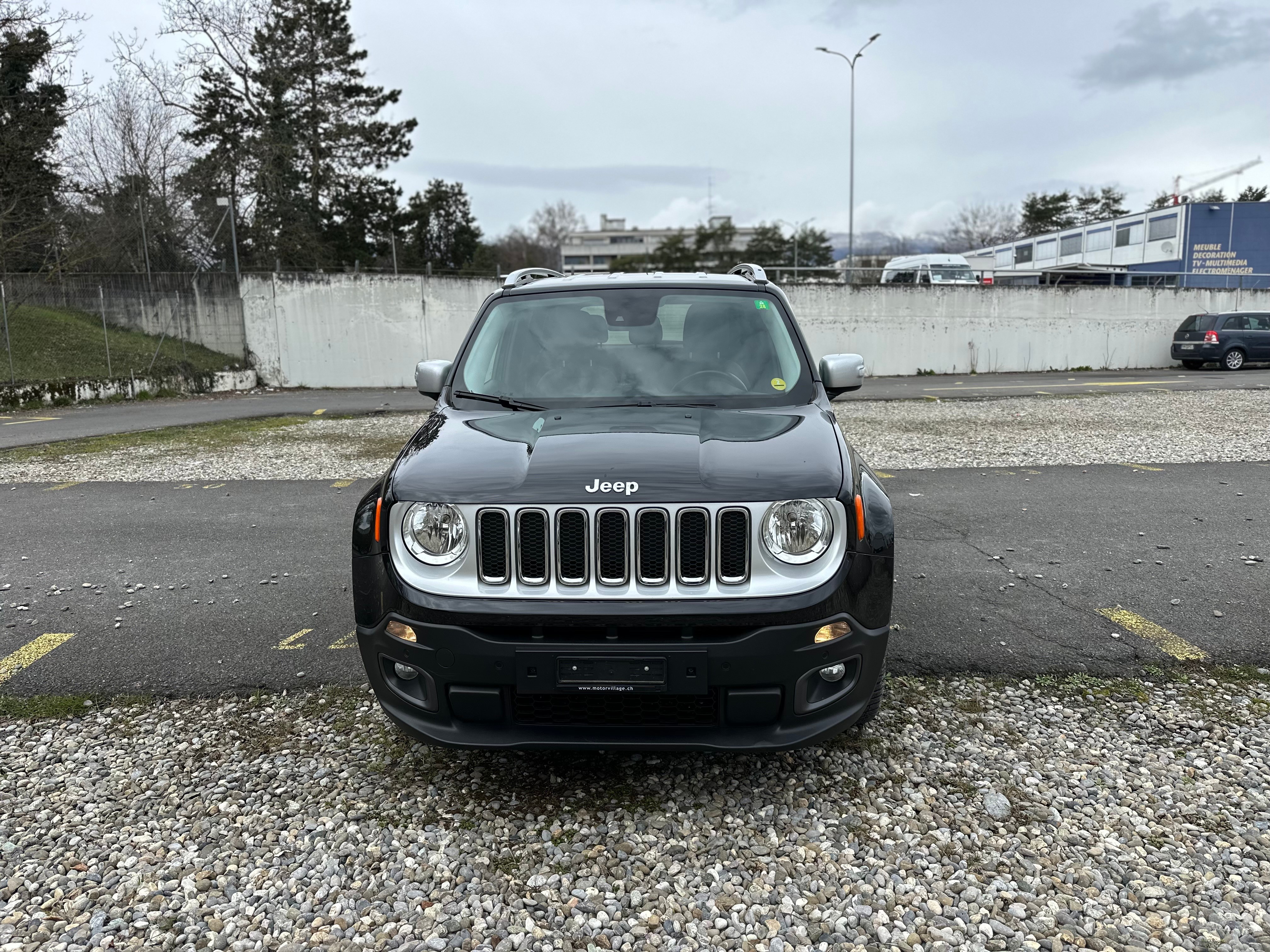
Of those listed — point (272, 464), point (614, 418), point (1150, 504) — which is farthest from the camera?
point (272, 464)

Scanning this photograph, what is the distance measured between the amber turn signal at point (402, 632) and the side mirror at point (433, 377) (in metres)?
1.56

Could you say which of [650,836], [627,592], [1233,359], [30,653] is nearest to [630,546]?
[627,592]

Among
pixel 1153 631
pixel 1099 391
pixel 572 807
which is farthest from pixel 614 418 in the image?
pixel 1099 391

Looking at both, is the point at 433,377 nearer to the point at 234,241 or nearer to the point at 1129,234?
the point at 234,241

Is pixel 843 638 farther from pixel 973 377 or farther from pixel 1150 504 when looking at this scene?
pixel 973 377

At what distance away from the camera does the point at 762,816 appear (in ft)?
9.25

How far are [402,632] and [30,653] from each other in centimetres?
288

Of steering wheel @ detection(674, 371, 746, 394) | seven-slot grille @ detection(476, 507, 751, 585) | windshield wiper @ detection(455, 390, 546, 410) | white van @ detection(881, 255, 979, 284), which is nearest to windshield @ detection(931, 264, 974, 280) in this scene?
white van @ detection(881, 255, 979, 284)

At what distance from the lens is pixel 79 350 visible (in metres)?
19.6

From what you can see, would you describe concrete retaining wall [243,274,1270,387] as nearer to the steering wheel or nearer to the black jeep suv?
the steering wheel

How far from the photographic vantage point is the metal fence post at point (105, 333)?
19.1 metres

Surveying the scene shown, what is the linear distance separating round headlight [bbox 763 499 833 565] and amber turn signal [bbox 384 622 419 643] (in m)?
1.17

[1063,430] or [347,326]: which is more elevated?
[347,326]

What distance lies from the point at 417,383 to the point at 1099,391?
1784 cm
